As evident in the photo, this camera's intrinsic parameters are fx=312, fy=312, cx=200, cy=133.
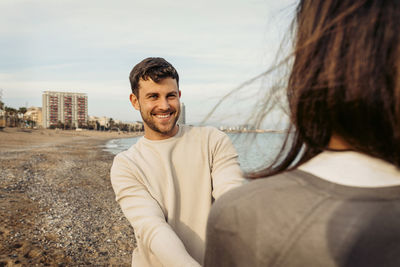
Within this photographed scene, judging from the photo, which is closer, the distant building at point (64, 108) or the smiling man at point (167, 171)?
the smiling man at point (167, 171)

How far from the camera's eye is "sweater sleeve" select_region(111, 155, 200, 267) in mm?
1788

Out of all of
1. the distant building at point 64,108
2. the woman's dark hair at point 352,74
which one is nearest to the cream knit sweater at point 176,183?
the woman's dark hair at point 352,74

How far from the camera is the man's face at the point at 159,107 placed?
102 inches

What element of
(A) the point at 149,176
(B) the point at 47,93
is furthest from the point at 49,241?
(B) the point at 47,93

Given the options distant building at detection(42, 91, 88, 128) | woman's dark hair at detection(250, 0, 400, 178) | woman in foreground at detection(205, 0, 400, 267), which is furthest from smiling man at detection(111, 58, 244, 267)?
distant building at detection(42, 91, 88, 128)

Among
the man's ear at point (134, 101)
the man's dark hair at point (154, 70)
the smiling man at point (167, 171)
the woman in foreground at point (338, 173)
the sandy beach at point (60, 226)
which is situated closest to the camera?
the woman in foreground at point (338, 173)

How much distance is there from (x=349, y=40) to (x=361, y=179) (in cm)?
34

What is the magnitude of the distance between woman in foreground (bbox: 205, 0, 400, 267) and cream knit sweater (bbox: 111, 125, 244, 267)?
1316 mm

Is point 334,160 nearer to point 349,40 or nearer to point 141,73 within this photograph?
point 349,40

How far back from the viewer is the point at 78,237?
6773 millimetres

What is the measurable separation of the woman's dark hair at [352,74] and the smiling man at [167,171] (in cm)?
136

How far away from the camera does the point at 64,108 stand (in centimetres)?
15550

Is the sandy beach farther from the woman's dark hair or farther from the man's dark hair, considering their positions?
the woman's dark hair

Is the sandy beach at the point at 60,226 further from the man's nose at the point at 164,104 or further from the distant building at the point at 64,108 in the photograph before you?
the distant building at the point at 64,108
